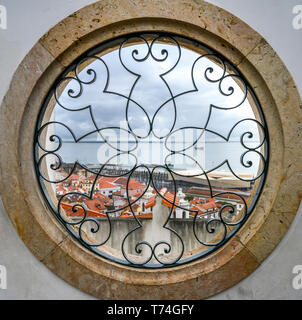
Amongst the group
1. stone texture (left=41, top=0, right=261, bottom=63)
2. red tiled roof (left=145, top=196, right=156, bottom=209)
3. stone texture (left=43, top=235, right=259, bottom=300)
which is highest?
stone texture (left=41, top=0, right=261, bottom=63)

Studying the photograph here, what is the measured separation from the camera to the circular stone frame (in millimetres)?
1375

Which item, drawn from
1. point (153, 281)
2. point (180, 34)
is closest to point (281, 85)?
point (180, 34)

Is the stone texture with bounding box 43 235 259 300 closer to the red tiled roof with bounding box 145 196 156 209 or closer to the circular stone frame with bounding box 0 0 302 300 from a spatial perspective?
the circular stone frame with bounding box 0 0 302 300

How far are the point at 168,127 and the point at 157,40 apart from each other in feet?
1.71

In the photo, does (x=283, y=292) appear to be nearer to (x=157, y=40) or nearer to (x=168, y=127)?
(x=168, y=127)

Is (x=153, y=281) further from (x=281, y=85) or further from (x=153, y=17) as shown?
(x=153, y=17)

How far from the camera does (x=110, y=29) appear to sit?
1.42 m

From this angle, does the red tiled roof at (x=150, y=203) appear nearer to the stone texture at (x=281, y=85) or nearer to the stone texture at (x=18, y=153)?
the stone texture at (x=18, y=153)

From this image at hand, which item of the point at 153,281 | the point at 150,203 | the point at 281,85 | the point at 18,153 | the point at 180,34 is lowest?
the point at 153,281

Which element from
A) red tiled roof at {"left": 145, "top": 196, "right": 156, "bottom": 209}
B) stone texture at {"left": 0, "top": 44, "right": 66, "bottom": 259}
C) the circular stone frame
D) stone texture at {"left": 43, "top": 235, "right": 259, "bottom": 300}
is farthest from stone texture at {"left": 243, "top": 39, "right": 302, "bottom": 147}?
stone texture at {"left": 0, "top": 44, "right": 66, "bottom": 259}

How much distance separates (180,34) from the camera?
4.68 ft

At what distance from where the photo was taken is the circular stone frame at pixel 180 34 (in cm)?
138
